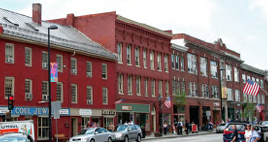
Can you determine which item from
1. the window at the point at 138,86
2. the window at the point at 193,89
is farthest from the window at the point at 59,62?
the window at the point at 193,89

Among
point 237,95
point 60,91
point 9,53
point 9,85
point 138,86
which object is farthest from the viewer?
point 237,95

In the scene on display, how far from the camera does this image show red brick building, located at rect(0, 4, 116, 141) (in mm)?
35281

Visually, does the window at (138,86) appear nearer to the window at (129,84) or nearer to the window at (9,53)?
the window at (129,84)

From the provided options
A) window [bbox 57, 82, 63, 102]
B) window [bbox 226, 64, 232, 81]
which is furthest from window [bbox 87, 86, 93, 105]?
window [bbox 226, 64, 232, 81]

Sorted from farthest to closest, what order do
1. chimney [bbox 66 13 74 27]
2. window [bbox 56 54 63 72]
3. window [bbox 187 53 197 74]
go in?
window [bbox 187 53 197 74]
chimney [bbox 66 13 74 27]
window [bbox 56 54 63 72]

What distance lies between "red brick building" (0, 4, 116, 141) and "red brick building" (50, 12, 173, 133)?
58.2 inches

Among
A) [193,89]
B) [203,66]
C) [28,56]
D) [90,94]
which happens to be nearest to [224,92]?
[203,66]

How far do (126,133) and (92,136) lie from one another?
4.65 m

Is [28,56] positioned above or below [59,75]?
above

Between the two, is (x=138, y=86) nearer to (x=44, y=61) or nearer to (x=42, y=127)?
(x=44, y=61)

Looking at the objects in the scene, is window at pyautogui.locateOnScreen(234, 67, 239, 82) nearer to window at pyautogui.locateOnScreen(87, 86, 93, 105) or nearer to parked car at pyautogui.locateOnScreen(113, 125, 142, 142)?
window at pyautogui.locateOnScreen(87, 86, 93, 105)

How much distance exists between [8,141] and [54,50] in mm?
20280

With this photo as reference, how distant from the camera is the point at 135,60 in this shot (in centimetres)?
5216

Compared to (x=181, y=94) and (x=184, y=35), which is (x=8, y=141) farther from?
(x=184, y=35)
